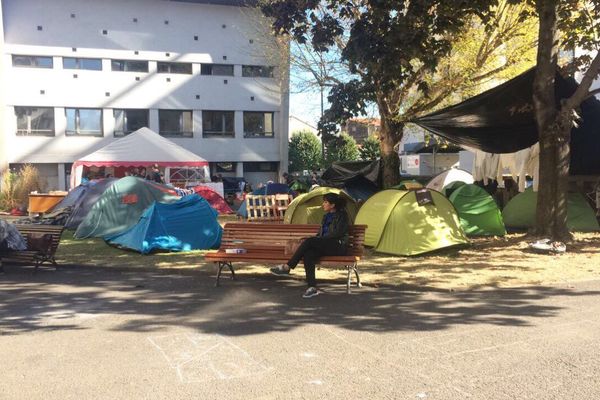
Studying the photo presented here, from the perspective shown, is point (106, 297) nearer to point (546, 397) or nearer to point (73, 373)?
point (73, 373)

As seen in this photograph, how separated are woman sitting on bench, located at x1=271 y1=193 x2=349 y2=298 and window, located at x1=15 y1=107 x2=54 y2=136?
28.7m

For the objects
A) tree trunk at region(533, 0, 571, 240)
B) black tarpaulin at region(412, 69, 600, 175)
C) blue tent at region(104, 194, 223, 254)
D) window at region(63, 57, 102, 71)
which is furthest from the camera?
window at region(63, 57, 102, 71)

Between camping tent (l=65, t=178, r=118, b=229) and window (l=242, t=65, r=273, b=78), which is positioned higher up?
window (l=242, t=65, r=273, b=78)

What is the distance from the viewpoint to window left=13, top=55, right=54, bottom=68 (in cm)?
3142

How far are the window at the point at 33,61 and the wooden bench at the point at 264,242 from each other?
27876 mm

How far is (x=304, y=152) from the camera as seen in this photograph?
1919 inches

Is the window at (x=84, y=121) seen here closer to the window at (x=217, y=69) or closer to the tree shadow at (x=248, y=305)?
the window at (x=217, y=69)

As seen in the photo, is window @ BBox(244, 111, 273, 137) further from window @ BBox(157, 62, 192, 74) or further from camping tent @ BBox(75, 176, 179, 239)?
camping tent @ BBox(75, 176, 179, 239)

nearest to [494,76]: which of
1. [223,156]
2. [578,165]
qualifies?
[578,165]

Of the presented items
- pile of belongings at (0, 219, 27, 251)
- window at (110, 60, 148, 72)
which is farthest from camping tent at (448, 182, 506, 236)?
window at (110, 60, 148, 72)

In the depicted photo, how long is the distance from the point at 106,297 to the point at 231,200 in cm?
1975

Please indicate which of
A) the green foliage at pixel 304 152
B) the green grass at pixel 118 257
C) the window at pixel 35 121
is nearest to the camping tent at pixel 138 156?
the green grass at pixel 118 257

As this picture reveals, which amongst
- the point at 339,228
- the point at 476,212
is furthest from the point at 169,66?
the point at 339,228

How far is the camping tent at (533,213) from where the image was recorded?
1373 cm
